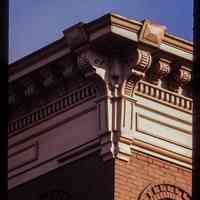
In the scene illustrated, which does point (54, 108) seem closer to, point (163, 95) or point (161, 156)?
point (163, 95)

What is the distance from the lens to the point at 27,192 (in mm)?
17953

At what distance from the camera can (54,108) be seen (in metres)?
17.8

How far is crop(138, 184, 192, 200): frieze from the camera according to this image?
1630cm

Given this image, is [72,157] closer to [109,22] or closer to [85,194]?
[85,194]

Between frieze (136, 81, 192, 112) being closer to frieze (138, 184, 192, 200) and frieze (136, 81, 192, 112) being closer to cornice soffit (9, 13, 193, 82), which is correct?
cornice soffit (9, 13, 193, 82)

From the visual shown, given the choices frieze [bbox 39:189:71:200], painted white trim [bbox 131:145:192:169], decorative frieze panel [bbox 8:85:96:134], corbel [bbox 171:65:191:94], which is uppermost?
corbel [bbox 171:65:191:94]

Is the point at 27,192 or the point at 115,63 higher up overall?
the point at 115,63

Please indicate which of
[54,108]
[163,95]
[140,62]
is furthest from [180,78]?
[54,108]

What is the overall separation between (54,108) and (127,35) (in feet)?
8.12

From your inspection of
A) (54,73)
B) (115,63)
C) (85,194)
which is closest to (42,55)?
(54,73)

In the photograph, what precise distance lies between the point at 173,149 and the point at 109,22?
2.66 m

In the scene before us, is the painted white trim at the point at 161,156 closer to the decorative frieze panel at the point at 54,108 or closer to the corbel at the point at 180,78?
the decorative frieze panel at the point at 54,108

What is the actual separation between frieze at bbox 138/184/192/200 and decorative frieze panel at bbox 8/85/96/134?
6.17 ft

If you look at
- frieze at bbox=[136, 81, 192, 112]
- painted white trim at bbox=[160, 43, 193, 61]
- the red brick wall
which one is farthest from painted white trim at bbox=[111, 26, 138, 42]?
the red brick wall
